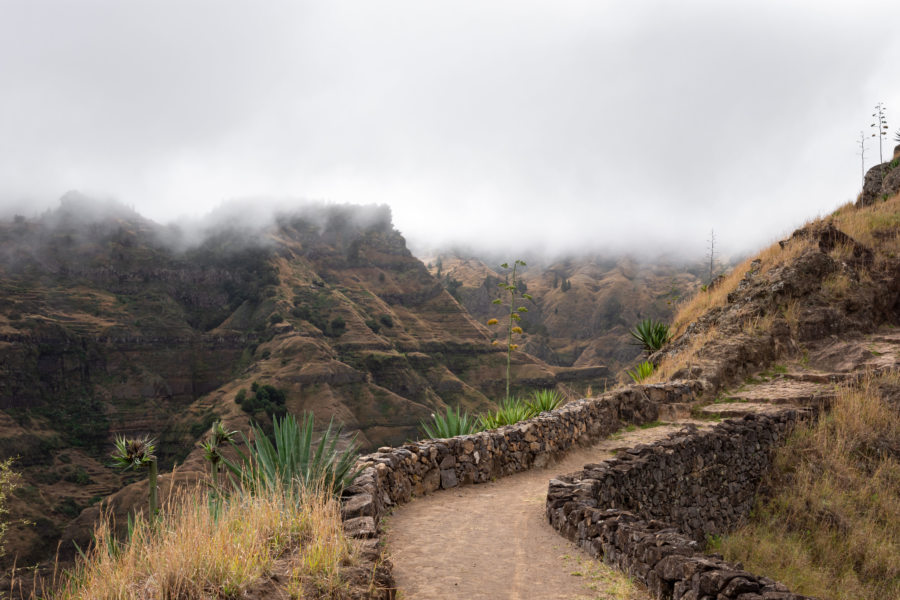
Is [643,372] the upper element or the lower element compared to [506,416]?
upper

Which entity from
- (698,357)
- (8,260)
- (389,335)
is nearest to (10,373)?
(8,260)

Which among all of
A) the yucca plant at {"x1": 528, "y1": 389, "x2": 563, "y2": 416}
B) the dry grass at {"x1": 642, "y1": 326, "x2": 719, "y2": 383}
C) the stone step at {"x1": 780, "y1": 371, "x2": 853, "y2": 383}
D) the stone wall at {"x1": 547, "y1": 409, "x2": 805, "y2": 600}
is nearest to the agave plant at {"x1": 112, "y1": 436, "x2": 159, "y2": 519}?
the stone wall at {"x1": 547, "y1": 409, "x2": 805, "y2": 600}

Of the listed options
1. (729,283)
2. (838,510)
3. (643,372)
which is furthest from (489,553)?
(729,283)

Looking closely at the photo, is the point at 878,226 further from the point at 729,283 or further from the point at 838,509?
the point at 838,509

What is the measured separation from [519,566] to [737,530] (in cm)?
626

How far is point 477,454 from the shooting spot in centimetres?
983

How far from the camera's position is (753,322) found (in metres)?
16.5

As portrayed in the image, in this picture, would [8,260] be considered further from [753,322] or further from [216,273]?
[753,322]

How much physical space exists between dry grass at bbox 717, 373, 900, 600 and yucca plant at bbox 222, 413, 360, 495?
6.12m

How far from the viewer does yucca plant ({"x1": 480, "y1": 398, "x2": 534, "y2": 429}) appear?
12.4 m

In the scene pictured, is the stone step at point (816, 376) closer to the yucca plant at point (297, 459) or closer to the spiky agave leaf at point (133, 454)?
the yucca plant at point (297, 459)

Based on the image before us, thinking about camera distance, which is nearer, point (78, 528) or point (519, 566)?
point (519, 566)

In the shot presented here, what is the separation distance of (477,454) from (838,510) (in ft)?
20.8

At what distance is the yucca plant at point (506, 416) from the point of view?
12430mm
